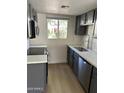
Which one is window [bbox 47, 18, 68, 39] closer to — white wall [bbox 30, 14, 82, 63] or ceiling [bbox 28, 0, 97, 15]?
white wall [bbox 30, 14, 82, 63]

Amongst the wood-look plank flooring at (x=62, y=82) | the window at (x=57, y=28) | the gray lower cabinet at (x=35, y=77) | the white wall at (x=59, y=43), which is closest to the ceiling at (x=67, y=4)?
the gray lower cabinet at (x=35, y=77)

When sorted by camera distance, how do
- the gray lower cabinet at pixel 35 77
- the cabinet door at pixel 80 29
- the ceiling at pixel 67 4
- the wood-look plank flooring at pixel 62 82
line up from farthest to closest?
the cabinet door at pixel 80 29, the wood-look plank flooring at pixel 62 82, the ceiling at pixel 67 4, the gray lower cabinet at pixel 35 77

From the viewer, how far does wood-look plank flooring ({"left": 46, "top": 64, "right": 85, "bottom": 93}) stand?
10.1ft

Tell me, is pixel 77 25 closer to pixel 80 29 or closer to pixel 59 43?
pixel 80 29

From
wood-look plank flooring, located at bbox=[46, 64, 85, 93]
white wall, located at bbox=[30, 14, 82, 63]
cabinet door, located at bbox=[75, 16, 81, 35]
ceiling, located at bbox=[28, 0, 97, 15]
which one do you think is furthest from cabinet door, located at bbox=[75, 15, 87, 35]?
wood-look plank flooring, located at bbox=[46, 64, 85, 93]

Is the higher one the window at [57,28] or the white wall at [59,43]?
the window at [57,28]

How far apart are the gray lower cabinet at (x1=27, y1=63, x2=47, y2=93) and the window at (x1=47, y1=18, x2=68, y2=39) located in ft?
9.42

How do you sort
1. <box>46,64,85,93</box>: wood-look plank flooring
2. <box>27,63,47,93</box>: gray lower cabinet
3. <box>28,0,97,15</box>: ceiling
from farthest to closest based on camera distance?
<box>46,64,85,93</box>: wood-look plank flooring, <box>28,0,97,15</box>: ceiling, <box>27,63,47,93</box>: gray lower cabinet

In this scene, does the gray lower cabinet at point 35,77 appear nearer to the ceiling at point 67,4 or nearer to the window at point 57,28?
the ceiling at point 67,4

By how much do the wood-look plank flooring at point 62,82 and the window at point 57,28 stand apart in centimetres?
156

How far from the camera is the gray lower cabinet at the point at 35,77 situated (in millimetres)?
2464
